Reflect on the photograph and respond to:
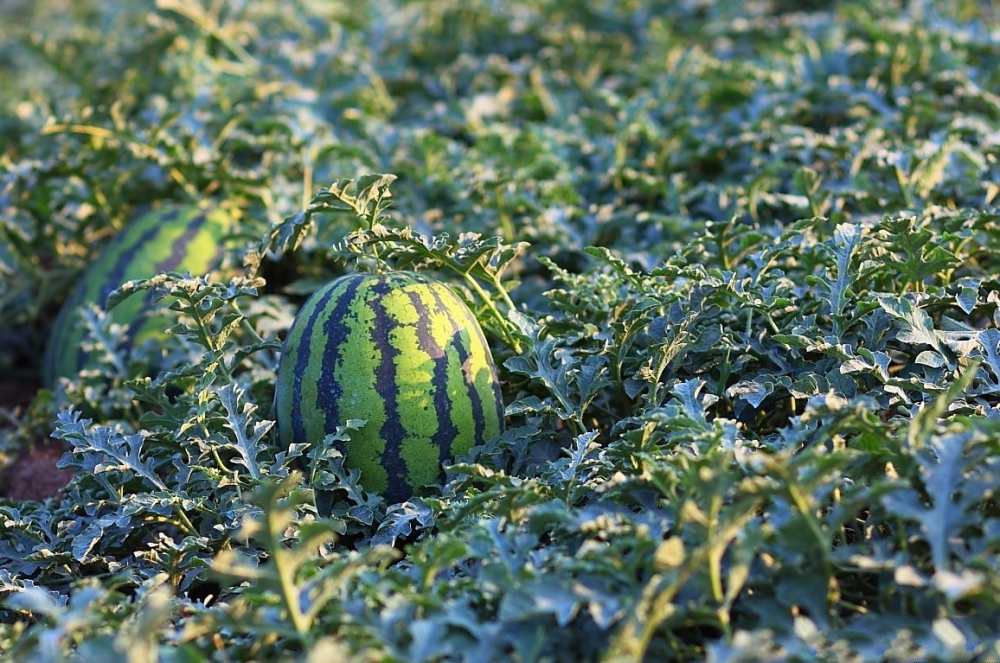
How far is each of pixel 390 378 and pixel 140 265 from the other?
1.54 m

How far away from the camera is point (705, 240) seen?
281 centimetres

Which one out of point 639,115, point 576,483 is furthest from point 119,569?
point 639,115

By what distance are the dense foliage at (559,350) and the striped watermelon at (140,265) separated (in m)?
0.16

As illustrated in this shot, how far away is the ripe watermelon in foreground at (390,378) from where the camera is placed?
2.46 m

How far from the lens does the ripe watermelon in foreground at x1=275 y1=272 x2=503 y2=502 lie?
Answer: 2455 millimetres

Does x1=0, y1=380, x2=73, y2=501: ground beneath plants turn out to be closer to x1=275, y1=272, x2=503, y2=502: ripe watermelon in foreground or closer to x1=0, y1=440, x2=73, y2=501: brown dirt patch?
x1=0, y1=440, x2=73, y2=501: brown dirt patch

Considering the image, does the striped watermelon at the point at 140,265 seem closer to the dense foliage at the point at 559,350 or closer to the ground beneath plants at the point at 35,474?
the dense foliage at the point at 559,350

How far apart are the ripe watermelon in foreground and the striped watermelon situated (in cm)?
118

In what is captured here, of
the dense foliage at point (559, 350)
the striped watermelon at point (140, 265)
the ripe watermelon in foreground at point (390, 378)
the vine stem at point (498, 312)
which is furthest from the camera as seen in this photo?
the striped watermelon at point (140, 265)

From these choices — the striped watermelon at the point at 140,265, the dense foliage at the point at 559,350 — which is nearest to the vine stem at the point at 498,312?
the dense foliage at the point at 559,350

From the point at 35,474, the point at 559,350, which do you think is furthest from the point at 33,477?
the point at 559,350

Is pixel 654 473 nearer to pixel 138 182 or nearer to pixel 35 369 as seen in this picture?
pixel 138 182

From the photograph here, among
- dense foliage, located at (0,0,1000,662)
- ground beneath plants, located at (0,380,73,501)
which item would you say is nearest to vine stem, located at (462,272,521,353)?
dense foliage, located at (0,0,1000,662)

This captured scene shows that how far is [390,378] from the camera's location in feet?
8.06
